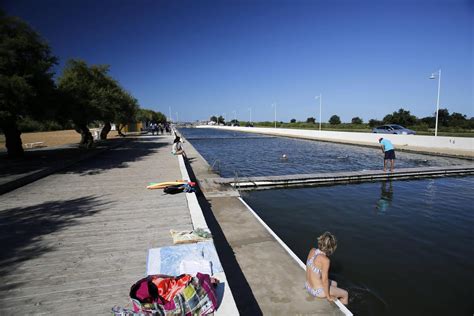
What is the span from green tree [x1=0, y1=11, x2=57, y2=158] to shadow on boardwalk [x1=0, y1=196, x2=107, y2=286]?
5535 millimetres

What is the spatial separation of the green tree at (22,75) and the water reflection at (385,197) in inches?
545

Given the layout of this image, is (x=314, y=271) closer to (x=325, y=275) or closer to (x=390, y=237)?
(x=325, y=275)

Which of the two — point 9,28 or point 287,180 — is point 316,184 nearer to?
point 287,180

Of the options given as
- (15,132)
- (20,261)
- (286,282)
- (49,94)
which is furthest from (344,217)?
(15,132)

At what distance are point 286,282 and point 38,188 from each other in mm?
8629

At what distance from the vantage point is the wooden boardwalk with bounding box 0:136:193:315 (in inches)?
128

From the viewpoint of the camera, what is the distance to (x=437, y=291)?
470 centimetres

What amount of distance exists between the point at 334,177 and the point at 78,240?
35.4 feet

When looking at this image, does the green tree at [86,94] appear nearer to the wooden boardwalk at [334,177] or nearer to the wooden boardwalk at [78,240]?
the wooden boardwalk at [78,240]

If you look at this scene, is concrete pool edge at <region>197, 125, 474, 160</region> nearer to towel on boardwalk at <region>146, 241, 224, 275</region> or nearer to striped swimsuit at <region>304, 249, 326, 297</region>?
striped swimsuit at <region>304, 249, 326, 297</region>

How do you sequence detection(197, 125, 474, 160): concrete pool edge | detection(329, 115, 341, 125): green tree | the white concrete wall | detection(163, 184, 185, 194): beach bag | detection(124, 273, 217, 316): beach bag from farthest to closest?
detection(329, 115, 341, 125): green tree
the white concrete wall
detection(197, 125, 474, 160): concrete pool edge
detection(163, 184, 185, 194): beach bag
detection(124, 273, 217, 316): beach bag

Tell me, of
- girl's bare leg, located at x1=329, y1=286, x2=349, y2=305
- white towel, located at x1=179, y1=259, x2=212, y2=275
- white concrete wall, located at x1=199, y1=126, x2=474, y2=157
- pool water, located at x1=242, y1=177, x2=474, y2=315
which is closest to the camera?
white towel, located at x1=179, y1=259, x2=212, y2=275

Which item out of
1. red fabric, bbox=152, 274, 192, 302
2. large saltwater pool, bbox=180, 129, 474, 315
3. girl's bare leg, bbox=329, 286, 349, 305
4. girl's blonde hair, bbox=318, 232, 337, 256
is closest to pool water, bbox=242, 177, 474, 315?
large saltwater pool, bbox=180, 129, 474, 315

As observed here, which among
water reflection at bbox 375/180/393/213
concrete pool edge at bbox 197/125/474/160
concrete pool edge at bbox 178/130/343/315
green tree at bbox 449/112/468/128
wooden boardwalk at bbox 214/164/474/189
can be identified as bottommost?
water reflection at bbox 375/180/393/213
